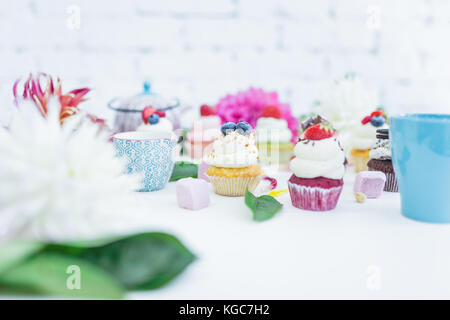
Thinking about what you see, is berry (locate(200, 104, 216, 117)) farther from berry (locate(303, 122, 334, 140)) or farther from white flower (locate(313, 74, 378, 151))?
berry (locate(303, 122, 334, 140))

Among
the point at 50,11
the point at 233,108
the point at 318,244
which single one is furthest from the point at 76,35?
the point at 318,244

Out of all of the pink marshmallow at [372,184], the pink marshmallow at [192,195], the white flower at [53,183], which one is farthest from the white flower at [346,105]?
the white flower at [53,183]

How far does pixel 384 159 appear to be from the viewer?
1.07 meters

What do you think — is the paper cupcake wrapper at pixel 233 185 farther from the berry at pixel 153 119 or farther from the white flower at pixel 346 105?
the white flower at pixel 346 105

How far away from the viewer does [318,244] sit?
2.35 feet

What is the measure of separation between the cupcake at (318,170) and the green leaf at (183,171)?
1.17 feet

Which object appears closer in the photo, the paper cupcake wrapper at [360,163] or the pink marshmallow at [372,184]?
the pink marshmallow at [372,184]

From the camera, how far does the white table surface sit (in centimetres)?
56

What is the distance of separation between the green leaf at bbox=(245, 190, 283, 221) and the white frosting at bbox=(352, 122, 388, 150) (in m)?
0.42

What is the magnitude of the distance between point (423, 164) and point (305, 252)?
280mm

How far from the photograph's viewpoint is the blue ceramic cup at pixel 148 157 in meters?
1.03

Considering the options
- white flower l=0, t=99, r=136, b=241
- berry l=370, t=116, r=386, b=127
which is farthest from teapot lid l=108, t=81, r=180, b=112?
white flower l=0, t=99, r=136, b=241

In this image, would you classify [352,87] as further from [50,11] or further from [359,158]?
[50,11]

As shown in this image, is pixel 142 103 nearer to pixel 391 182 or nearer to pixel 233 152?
pixel 233 152
